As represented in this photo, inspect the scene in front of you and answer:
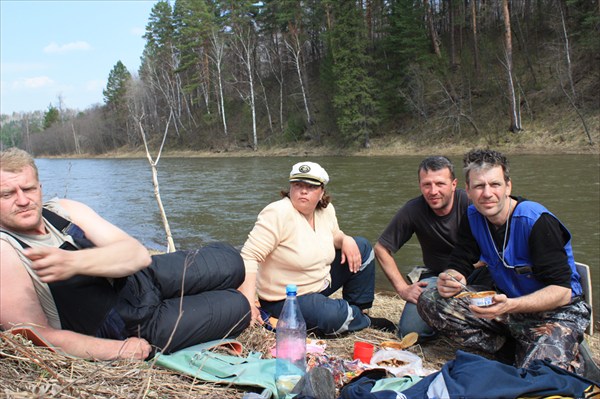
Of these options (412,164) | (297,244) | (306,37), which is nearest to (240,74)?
(306,37)

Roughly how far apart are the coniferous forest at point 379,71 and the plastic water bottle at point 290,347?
15435mm

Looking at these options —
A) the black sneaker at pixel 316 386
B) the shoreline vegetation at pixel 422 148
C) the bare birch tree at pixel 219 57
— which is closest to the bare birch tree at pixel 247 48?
the bare birch tree at pixel 219 57

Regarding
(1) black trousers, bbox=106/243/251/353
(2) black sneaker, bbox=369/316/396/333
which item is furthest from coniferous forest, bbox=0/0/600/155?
(1) black trousers, bbox=106/243/251/353

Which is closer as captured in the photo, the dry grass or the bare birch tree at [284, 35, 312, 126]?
the dry grass

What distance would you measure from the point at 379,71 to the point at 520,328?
89.9ft

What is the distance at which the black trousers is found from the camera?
243 centimetres

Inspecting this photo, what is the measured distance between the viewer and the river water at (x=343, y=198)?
8.75m

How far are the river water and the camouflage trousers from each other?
2.53 metres

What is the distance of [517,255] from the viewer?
2846 millimetres

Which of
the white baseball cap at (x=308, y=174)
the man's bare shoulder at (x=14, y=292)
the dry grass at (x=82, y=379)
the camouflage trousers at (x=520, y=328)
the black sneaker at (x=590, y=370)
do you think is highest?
the white baseball cap at (x=308, y=174)

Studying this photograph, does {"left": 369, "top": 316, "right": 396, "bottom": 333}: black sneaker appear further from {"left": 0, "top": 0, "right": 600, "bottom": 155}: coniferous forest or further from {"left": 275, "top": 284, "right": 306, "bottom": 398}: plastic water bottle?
{"left": 0, "top": 0, "right": 600, "bottom": 155}: coniferous forest

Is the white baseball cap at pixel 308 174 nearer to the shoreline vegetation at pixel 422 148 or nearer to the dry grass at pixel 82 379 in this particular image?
the dry grass at pixel 82 379

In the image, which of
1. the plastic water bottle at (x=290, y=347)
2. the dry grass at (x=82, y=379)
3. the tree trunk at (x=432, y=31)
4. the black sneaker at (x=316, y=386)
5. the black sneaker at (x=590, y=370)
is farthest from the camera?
the tree trunk at (x=432, y=31)

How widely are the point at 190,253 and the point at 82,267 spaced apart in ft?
3.02
